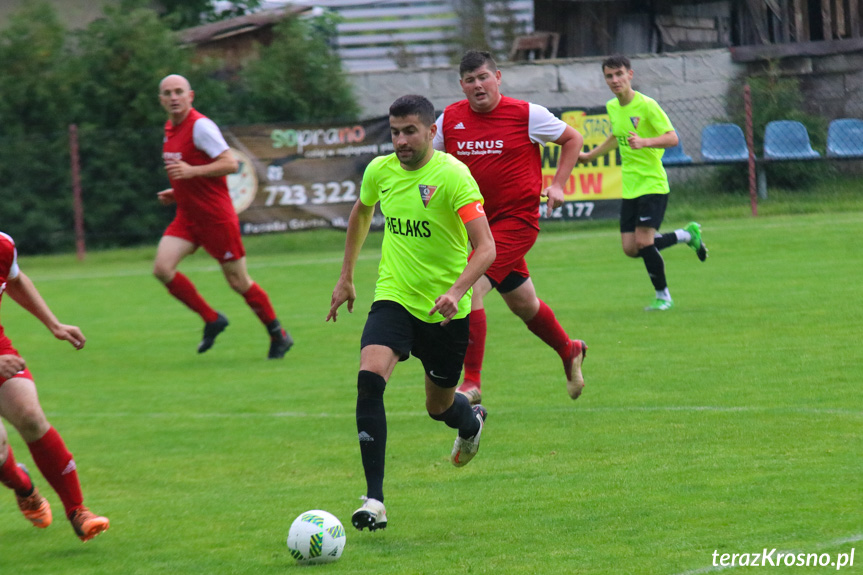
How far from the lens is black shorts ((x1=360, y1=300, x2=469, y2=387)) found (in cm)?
561

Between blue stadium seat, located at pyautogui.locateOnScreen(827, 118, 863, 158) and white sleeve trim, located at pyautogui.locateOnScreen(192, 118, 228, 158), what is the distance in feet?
41.1

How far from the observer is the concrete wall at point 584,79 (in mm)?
22719

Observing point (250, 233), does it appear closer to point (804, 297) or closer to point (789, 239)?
point (789, 239)

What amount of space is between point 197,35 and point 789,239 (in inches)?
660

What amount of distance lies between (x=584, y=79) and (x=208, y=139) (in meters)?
13.8

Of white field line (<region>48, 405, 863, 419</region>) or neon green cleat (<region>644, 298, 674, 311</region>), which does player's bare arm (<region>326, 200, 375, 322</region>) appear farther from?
neon green cleat (<region>644, 298, 674, 311</region>)

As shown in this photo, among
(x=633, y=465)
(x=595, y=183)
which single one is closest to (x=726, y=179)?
(x=595, y=183)

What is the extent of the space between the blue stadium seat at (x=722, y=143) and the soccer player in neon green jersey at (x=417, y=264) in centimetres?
1535

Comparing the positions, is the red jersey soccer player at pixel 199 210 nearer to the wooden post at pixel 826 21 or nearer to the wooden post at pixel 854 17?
the wooden post at pixel 826 21

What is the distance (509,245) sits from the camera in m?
7.62

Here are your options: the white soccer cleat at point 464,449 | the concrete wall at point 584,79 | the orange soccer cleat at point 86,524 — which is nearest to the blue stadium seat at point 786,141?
the concrete wall at point 584,79

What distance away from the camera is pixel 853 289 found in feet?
39.4

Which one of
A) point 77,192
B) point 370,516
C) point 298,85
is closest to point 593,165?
point 298,85

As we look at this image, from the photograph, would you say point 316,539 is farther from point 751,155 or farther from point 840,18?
point 840,18
